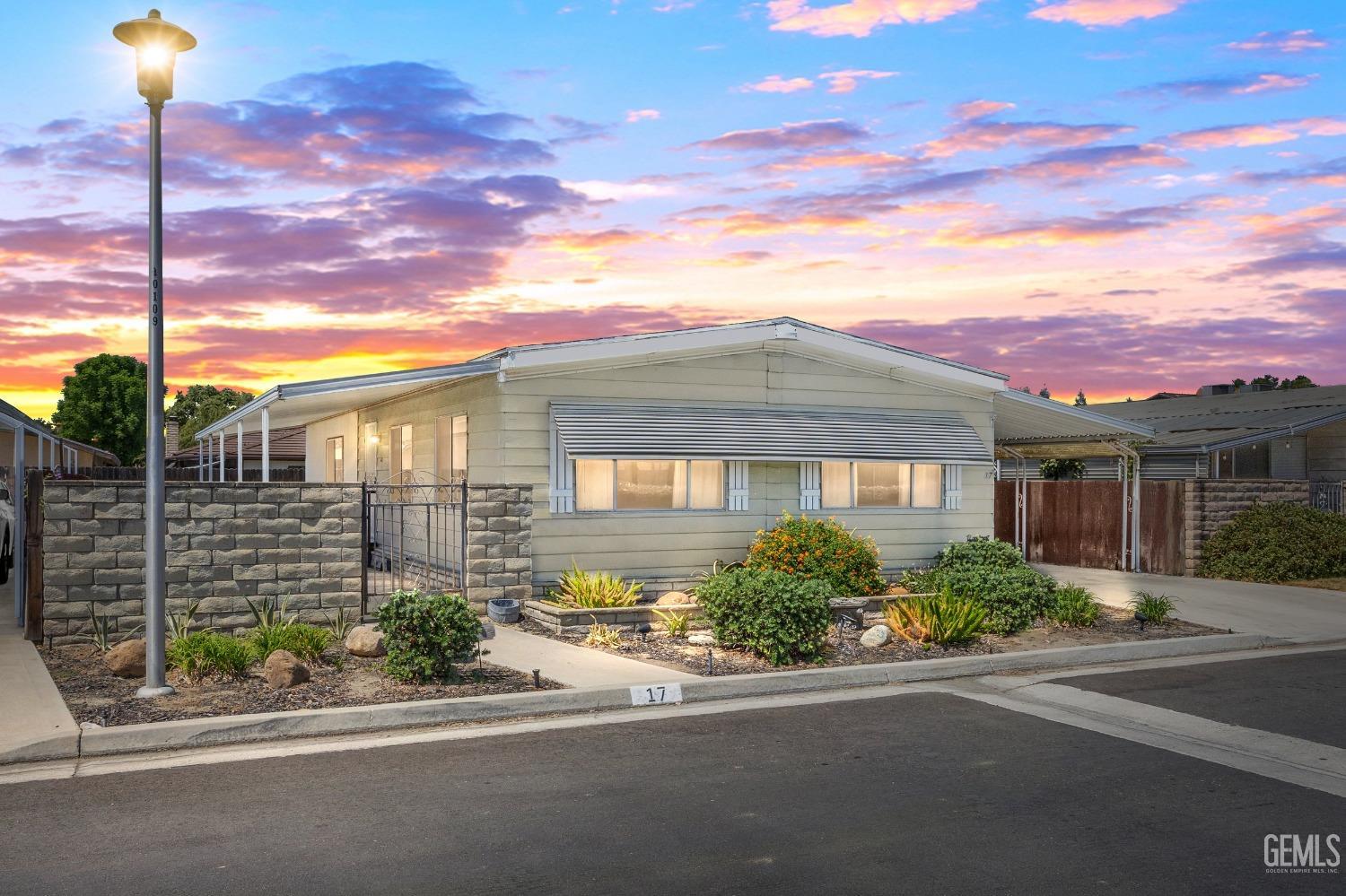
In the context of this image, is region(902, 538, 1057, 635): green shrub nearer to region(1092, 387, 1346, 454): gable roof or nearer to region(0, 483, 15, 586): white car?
region(1092, 387, 1346, 454): gable roof

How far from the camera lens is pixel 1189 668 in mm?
11797

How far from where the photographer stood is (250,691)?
946cm

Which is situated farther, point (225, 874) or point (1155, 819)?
point (1155, 819)

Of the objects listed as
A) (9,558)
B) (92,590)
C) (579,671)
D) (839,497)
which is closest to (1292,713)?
(579,671)

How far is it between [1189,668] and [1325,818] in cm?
550

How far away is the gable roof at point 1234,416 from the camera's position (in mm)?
24344

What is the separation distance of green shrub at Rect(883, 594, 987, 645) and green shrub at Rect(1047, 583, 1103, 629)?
1.16m

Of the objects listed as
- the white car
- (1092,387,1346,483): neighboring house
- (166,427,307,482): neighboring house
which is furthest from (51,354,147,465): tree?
(1092,387,1346,483): neighboring house

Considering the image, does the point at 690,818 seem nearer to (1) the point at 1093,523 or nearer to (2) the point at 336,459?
(1) the point at 1093,523

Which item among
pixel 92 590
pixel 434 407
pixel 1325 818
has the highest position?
pixel 434 407

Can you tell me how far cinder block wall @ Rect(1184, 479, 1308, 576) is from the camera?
19828 millimetres

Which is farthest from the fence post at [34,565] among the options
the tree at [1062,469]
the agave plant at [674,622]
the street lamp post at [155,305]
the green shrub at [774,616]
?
the tree at [1062,469]

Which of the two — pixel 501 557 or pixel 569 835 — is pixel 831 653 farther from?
pixel 569 835

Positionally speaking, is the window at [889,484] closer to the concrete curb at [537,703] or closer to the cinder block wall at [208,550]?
the concrete curb at [537,703]
